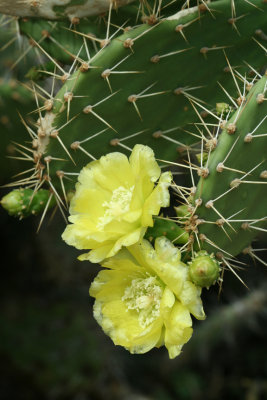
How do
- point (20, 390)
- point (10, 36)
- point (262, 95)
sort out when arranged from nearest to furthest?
point (262, 95) → point (10, 36) → point (20, 390)

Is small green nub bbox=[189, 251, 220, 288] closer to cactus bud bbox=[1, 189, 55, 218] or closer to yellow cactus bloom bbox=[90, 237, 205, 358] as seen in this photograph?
yellow cactus bloom bbox=[90, 237, 205, 358]

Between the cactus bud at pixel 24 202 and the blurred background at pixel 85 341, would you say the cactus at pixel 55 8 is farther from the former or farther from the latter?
the blurred background at pixel 85 341

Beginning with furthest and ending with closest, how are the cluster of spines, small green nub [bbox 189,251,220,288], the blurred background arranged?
the blurred background → the cluster of spines → small green nub [bbox 189,251,220,288]

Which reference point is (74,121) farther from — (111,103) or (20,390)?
(20,390)

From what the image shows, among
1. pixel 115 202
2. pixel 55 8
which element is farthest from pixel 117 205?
pixel 55 8

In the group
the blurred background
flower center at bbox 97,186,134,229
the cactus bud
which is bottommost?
the blurred background

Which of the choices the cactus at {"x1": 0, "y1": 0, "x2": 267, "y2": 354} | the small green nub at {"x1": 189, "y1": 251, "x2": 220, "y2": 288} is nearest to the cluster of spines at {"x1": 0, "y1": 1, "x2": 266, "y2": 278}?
the cactus at {"x1": 0, "y1": 0, "x2": 267, "y2": 354}

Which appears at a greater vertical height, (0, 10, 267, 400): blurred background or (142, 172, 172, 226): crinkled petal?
(142, 172, 172, 226): crinkled petal

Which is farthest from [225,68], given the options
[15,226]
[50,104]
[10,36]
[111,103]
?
[15,226]
